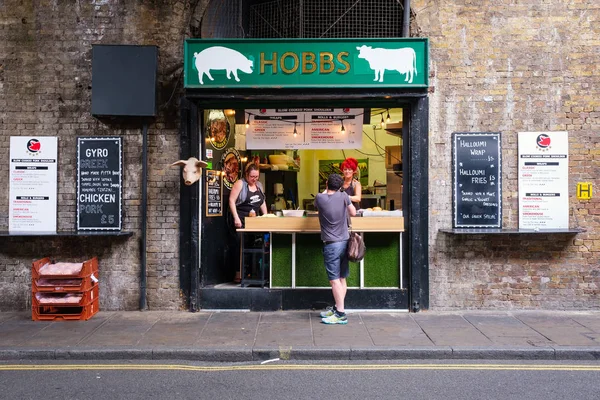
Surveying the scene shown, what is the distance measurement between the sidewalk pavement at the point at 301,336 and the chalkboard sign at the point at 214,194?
1709mm

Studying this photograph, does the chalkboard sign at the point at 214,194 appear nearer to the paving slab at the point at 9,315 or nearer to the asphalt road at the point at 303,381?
the paving slab at the point at 9,315

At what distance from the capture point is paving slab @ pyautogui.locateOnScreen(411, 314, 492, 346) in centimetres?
661

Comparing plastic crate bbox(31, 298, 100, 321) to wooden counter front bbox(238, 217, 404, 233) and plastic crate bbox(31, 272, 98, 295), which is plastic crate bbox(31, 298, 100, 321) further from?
wooden counter front bbox(238, 217, 404, 233)

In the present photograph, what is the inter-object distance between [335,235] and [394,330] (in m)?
1.50

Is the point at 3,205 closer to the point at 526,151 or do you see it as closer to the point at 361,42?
the point at 361,42

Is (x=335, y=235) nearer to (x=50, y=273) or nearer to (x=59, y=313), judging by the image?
(x=50, y=273)

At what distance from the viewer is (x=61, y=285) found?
7.87 metres

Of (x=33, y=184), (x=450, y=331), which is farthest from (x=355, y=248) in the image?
(x=33, y=184)

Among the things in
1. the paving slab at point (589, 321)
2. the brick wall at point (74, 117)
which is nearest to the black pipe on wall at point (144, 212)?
the brick wall at point (74, 117)

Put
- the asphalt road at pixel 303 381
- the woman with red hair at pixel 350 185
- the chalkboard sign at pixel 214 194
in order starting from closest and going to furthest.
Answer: the asphalt road at pixel 303 381
the chalkboard sign at pixel 214 194
the woman with red hair at pixel 350 185

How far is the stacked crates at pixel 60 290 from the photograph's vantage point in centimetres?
781

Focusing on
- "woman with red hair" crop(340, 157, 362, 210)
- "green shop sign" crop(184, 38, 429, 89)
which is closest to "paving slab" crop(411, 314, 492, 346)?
"woman with red hair" crop(340, 157, 362, 210)

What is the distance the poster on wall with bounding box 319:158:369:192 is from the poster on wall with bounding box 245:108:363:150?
4.83 feet

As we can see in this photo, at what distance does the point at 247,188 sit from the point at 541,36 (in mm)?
5223
